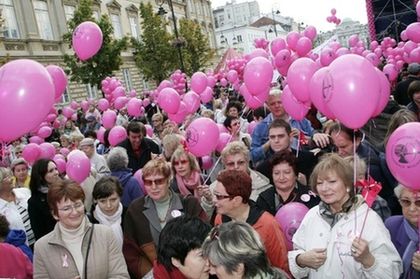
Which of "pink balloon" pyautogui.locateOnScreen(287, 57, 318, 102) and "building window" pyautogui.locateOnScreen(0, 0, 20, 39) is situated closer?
"pink balloon" pyautogui.locateOnScreen(287, 57, 318, 102)

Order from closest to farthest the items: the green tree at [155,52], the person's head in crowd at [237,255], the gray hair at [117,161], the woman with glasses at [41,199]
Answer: the person's head in crowd at [237,255]
the woman with glasses at [41,199]
the gray hair at [117,161]
the green tree at [155,52]

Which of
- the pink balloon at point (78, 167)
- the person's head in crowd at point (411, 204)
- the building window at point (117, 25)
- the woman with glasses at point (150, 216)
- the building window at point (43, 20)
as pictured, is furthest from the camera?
the building window at point (117, 25)

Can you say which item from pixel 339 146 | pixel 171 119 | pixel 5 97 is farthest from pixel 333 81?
pixel 171 119

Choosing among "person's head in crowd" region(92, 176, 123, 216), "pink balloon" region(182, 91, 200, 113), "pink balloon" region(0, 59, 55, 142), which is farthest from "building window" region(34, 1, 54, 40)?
"pink balloon" region(0, 59, 55, 142)

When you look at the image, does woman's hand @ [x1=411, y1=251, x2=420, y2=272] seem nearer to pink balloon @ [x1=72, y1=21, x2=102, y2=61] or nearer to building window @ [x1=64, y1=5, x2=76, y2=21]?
pink balloon @ [x1=72, y1=21, x2=102, y2=61]

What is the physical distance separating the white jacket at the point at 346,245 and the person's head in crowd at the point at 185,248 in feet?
2.18

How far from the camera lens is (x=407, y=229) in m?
2.74

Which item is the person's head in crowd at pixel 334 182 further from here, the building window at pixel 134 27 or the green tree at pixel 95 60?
the building window at pixel 134 27

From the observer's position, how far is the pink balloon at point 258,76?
18.8ft

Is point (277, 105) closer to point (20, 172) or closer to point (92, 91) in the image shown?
point (20, 172)

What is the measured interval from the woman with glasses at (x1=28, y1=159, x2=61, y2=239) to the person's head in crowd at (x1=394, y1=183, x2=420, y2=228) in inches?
117

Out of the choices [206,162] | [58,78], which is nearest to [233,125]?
[206,162]

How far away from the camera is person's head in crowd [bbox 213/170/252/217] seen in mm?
3000

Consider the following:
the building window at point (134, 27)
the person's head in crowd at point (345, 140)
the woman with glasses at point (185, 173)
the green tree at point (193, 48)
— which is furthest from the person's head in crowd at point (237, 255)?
the building window at point (134, 27)
